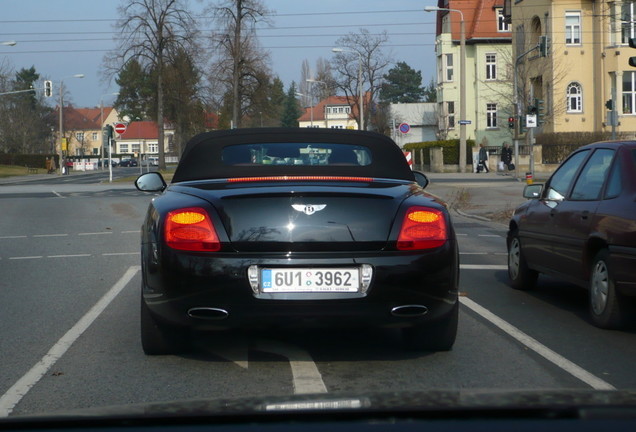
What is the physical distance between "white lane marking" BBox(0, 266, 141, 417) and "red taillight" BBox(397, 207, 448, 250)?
7.52 ft

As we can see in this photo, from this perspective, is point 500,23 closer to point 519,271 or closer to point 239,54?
point 239,54

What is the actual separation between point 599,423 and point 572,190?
6.60m

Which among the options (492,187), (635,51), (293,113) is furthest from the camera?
(293,113)

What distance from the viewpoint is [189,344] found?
6.20m

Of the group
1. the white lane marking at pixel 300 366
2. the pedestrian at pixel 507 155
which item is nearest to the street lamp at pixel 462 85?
the pedestrian at pixel 507 155

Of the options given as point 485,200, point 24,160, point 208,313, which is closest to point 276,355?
point 208,313

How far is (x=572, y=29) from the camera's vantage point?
54.8m

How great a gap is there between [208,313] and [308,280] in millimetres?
614

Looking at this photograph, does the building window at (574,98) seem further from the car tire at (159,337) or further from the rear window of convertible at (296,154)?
the car tire at (159,337)

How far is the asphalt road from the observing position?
5309 millimetres

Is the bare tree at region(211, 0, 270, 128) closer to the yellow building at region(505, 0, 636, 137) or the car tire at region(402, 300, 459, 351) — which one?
the yellow building at region(505, 0, 636, 137)

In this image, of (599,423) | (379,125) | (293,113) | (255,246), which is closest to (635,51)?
(379,125)

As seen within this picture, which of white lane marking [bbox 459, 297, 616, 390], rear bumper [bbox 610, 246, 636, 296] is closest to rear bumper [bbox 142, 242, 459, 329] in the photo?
white lane marking [bbox 459, 297, 616, 390]

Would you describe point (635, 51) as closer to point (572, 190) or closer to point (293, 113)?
point (572, 190)
